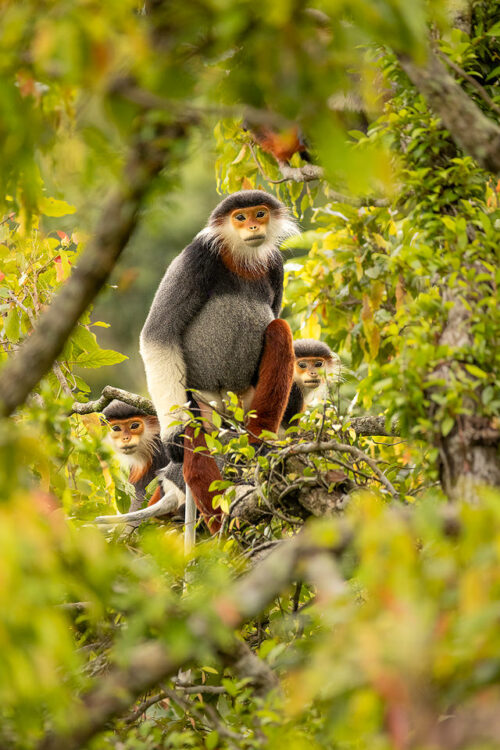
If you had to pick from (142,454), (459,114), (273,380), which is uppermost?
(459,114)

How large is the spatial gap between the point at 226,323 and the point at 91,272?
2430 millimetres

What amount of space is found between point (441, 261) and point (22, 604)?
1314mm

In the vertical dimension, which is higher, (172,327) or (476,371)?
(476,371)

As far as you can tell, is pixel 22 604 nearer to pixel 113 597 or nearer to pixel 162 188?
pixel 113 597

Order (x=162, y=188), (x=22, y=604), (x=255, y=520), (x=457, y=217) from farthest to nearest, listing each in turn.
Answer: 1. (x=255, y=520)
2. (x=457, y=217)
3. (x=162, y=188)
4. (x=22, y=604)

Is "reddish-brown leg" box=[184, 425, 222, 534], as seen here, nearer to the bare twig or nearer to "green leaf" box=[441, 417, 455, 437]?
the bare twig

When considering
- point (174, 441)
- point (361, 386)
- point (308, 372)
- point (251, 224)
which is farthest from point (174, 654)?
point (308, 372)

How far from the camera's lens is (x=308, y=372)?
14.6 ft

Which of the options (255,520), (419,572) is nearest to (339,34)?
(419,572)

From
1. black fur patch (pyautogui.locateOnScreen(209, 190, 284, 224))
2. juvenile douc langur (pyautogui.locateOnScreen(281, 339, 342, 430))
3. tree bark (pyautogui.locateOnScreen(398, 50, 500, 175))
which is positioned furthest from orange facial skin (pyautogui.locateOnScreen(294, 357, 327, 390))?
tree bark (pyautogui.locateOnScreen(398, 50, 500, 175))

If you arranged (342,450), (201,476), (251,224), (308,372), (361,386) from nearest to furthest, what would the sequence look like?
1. (361,386)
2. (342,450)
3. (201,476)
4. (251,224)
5. (308,372)

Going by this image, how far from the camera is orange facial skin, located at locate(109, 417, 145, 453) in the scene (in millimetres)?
4438

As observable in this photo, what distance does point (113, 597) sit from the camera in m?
1.25

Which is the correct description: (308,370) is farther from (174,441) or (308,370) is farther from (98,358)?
(98,358)
